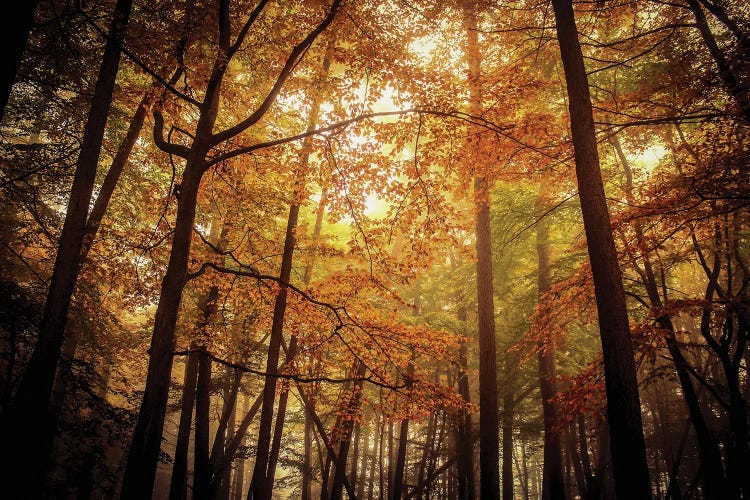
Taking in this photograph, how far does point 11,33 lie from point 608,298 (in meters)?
6.89

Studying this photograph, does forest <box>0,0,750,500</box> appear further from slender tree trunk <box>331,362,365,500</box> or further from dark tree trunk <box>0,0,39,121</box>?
dark tree trunk <box>0,0,39,121</box>

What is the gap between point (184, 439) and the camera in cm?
1177

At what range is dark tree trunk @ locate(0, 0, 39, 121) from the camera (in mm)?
2484

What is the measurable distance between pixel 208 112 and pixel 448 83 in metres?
4.29

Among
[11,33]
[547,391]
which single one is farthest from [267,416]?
[547,391]

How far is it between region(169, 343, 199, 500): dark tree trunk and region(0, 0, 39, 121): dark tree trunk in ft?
29.6

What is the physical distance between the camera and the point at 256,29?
27.9 feet

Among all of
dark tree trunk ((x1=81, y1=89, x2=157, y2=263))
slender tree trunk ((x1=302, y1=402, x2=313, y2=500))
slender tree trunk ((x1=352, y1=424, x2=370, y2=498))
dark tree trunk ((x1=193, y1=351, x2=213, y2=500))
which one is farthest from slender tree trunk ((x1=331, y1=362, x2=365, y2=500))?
dark tree trunk ((x1=81, y1=89, x2=157, y2=263))

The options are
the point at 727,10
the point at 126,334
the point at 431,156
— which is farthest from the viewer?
the point at 126,334

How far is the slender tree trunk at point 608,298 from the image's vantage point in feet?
16.3

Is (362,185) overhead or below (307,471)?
overhead

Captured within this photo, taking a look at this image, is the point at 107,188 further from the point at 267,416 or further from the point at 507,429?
the point at 507,429

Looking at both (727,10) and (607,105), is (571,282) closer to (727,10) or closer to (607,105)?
(607,105)

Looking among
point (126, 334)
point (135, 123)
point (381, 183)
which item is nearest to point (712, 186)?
point (381, 183)
